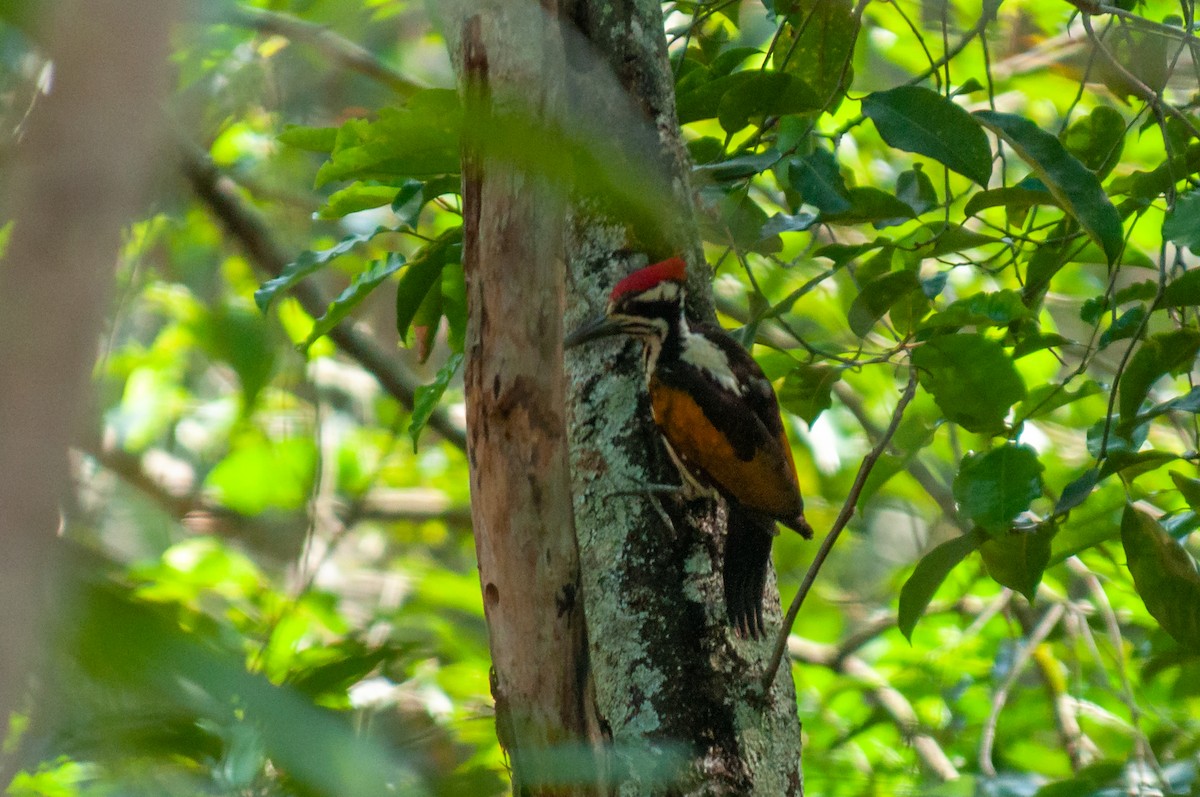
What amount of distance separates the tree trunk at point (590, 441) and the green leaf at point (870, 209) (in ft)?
1.08

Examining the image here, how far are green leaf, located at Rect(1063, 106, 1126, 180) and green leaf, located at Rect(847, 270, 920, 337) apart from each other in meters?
0.48

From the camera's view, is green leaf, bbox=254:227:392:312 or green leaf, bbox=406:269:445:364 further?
green leaf, bbox=406:269:445:364

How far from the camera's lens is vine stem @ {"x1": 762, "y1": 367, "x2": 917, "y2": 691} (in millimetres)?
1717

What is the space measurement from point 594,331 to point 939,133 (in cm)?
79

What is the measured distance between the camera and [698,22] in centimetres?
278

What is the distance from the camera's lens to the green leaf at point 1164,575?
2143 millimetres

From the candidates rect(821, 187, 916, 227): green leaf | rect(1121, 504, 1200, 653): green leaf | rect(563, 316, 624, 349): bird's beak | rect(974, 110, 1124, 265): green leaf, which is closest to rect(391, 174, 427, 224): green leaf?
rect(563, 316, 624, 349): bird's beak

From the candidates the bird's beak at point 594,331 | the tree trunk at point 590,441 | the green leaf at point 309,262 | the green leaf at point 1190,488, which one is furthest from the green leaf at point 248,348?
the green leaf at point 1190,488

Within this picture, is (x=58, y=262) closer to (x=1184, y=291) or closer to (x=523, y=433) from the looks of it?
(x=523, y=433)

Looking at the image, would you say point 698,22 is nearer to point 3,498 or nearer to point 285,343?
point 285,343

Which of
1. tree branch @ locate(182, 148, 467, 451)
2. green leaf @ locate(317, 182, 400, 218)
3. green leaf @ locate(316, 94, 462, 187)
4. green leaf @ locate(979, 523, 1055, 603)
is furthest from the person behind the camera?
tree branch @ locate(182, 148, 467, 451)

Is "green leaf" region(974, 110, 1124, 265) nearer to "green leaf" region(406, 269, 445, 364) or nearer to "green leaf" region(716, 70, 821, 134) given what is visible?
"green leaf" region(716, 70, 821, 134)

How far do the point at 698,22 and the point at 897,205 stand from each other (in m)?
0.80

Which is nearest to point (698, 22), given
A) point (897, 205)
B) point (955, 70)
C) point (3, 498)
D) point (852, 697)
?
point (897, 205)
